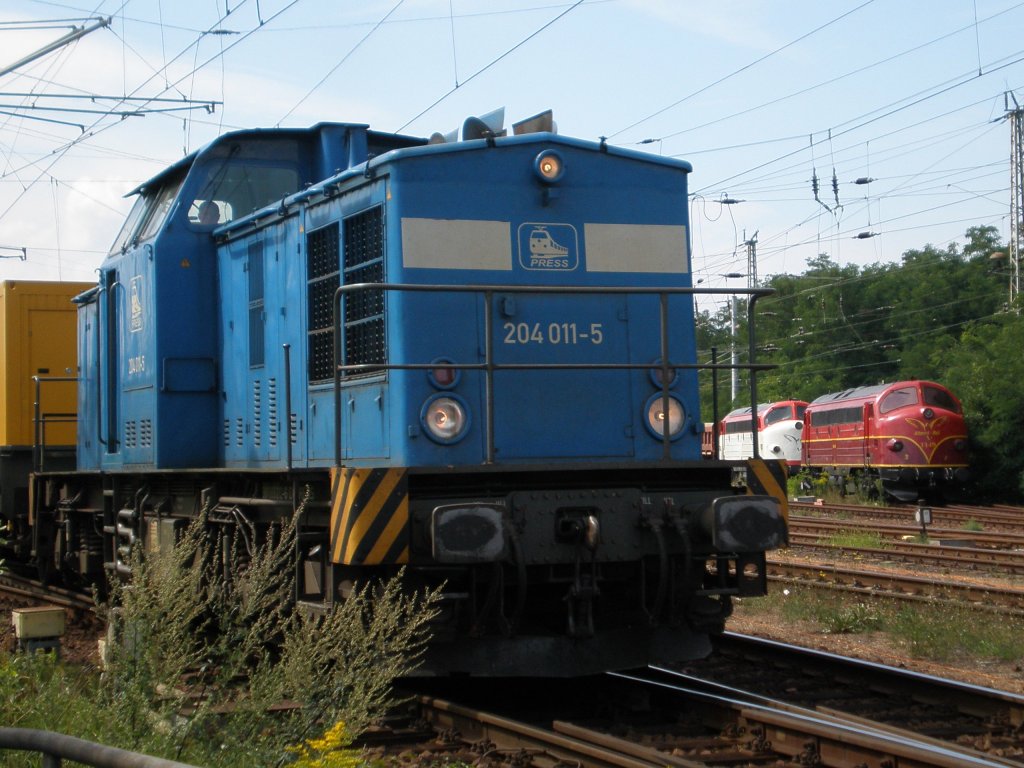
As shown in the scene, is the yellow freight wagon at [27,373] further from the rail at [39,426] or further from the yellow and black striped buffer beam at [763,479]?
the yellow and black striped buffer beam at [763,479]

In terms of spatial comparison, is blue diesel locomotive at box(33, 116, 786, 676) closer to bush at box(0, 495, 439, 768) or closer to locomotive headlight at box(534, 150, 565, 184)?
locomotive headlight at box(534, 150, 565, 184)

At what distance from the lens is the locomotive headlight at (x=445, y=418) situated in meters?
6.38

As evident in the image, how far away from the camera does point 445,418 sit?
6.41 meters

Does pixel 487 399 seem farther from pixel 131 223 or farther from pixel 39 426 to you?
pixel 39 426

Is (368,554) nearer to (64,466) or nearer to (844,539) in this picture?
(64,466)

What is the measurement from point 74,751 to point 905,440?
24655 millimetres

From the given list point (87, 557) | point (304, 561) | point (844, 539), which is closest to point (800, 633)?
point (304, 561)

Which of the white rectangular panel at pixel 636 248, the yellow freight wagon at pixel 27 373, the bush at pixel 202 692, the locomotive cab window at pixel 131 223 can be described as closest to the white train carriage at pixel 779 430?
the yellow freight wagon at pixel 27 373

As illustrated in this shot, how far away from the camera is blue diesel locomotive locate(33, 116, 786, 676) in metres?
6.03

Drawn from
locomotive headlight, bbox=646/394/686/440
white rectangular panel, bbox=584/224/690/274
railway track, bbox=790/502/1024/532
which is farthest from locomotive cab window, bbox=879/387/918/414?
locomotive headlight, bbox=646/394/686/440

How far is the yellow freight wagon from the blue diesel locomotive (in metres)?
5.37

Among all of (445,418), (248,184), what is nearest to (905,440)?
(248,184)

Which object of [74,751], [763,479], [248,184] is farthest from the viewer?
[248,184]

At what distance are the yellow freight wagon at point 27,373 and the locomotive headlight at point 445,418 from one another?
7490mm
